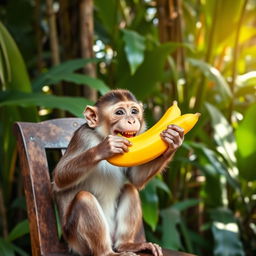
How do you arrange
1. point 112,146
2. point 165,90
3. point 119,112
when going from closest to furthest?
point 112,146, point 119,112, point 165,90

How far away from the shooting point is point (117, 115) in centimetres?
208

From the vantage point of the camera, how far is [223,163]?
341cm

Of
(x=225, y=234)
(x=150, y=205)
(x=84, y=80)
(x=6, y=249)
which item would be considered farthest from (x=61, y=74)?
(x=225, y=234)

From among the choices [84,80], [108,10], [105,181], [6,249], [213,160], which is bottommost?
[6,249]

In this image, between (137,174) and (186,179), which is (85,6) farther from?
(137,174)

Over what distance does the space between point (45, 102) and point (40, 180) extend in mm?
529

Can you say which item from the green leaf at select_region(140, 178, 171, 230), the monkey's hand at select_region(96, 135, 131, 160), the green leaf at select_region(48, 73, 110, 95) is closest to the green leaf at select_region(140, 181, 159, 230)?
the green leaf at select_region(140, 178, 171, 230)

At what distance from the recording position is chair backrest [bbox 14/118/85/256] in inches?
84.3

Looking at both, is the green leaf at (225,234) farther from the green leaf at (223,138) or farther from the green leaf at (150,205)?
the green leaf at (150,205)

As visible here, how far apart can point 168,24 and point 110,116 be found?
209 centimetres

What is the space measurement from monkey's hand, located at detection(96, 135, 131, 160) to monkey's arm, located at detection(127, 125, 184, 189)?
6.3 inches

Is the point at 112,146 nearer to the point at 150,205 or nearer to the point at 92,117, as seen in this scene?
the point at 92,117

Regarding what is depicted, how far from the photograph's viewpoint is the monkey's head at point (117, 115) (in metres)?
2.02

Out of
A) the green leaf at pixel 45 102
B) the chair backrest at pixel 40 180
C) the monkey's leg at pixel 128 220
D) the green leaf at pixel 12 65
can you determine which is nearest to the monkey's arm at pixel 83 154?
the chair backrest at pixel 40 180
